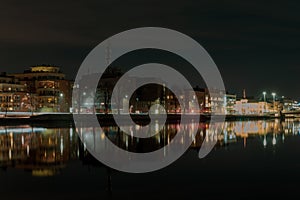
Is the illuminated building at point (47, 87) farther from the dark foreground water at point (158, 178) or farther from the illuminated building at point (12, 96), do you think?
the dark foreground water at point (158, 178)

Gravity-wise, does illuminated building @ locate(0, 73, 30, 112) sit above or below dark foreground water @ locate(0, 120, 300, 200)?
above

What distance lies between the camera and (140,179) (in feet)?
50.7

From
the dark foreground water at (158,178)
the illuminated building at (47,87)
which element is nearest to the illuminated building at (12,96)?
the illuminated building at (47,87)

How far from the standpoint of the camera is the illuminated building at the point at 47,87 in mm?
118062

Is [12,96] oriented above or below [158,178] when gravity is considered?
above

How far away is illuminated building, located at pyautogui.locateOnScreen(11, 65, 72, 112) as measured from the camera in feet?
387

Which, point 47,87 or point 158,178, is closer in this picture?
point 158,178

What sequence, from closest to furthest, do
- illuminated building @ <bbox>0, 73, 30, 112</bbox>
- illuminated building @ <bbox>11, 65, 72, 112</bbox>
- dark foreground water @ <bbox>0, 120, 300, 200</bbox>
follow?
dark foreground water @ <bbox>0, 120, 300, 200</bbox> → illuminated building @ <bbox>0, 73, 30, 112</bbox> → illuminated building @ <bbox>11, 65, 72, 112</bbox>

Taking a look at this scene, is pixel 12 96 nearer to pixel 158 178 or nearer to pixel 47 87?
pixel 47 87

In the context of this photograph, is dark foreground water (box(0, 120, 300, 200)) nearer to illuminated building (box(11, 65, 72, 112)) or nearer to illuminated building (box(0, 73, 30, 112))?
illuminated building (box(0, 73, 30, 112))

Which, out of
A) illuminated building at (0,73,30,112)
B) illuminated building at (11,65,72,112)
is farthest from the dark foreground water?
illuminated building at (11,65,72,112)

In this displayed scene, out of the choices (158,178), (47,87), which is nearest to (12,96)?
(47,87)

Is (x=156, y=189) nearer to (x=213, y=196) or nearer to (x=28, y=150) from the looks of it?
(x=213, y=196)

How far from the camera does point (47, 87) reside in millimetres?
121500
